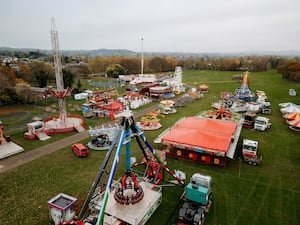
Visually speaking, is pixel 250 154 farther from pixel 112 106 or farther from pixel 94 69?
pixel 94 69

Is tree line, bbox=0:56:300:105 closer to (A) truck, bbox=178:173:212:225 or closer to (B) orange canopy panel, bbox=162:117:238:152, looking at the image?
(B) orange canopy panel, bbox=162:117:238:152

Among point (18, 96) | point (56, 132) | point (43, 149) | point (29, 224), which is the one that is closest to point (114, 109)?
point (56, 132)

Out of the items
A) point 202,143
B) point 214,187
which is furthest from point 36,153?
point 214,187

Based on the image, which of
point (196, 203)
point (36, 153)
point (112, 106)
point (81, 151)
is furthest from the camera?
point (112, 106)

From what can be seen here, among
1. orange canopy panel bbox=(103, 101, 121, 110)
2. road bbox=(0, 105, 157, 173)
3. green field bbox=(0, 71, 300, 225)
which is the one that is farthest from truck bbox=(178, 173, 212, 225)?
orange canopy panel bbox=(103, 101, 121, 110)

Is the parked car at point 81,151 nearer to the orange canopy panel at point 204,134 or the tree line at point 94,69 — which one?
the orange canopy panel at point 204,134

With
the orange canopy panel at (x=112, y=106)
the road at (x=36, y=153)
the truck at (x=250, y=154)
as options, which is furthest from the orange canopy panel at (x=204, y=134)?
the orange canopy panel at (x=112, y=106)
